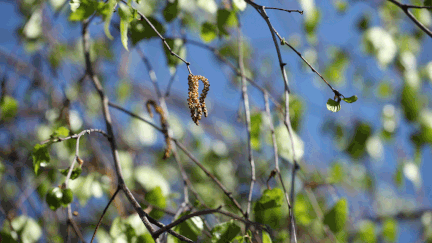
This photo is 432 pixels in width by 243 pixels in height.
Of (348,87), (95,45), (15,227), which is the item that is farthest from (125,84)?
(348,87)

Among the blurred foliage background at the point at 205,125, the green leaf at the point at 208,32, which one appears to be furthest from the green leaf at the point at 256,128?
the green leaf at the point at 208,32

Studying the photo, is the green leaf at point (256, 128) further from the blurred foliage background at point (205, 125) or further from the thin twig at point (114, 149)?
the thin twig at point (114, 149)

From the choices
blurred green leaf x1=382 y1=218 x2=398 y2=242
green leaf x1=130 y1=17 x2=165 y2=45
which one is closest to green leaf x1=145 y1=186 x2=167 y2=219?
green leaf x1=130 y1=17 x2=165 y2=45

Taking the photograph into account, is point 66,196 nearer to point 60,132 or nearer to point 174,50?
point 60,132

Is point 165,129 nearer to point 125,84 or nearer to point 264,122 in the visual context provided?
point 264,122

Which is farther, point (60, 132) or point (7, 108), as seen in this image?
point (7, 108)

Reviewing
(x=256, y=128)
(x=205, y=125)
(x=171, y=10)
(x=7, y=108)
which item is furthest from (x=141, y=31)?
(x=205, y=125)

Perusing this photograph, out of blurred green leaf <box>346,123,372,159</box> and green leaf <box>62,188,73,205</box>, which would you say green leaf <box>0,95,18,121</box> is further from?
blurred green leaf <box>346,123,372,159</box>
